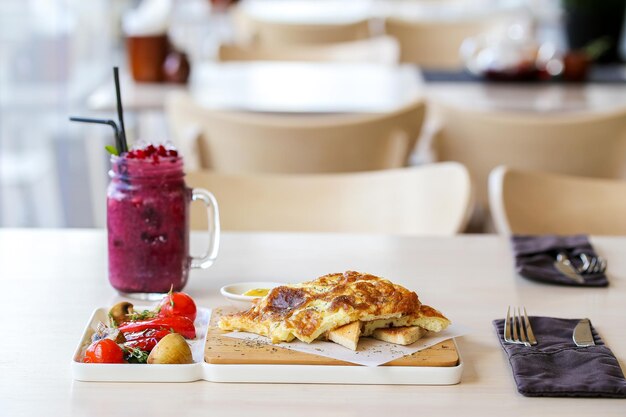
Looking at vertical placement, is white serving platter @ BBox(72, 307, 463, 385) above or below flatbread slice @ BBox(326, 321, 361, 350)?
below

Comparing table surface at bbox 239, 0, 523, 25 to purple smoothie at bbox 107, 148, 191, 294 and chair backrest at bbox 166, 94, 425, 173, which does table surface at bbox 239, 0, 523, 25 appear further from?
purple smoothie at bbox 107, 148, 191, 294

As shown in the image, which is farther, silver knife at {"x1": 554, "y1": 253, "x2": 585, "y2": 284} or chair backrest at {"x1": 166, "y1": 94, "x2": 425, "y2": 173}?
chair backrest at {"x1": 166, "y1": 94, "x2": 425, "y2": 173}

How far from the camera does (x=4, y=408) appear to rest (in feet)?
3.52

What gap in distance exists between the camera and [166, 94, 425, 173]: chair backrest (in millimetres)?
2605

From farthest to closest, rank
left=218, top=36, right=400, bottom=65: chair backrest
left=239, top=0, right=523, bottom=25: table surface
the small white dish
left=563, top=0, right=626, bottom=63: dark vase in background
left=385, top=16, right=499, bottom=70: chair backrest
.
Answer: left=563, top=0, right=626, bottom=63: dark vase in background
left=239, top=0, right=523, bottom=25: table surface
left=385, top=16, right=499, bottom=70: chair backrest
left=218, top=36, right=400, bottom=65: chair backrest
the small white dish

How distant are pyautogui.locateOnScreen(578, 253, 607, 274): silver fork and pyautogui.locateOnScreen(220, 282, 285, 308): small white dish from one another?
→ 0.48 metres

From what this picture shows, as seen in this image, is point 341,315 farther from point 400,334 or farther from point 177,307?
point 177,307

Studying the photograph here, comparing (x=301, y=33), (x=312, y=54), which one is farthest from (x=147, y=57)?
(x=301, y=33)

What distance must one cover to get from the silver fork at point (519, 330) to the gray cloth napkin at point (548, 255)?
0.21 m

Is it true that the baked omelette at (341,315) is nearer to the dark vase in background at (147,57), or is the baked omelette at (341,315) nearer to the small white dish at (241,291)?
the small white dish at (241,291)

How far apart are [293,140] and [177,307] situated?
4.44ft

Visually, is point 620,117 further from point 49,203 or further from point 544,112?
point 49,203

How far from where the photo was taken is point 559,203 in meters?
2.18

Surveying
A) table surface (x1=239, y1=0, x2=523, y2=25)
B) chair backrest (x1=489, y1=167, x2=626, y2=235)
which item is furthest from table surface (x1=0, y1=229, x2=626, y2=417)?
table surface (x1=239, y1=0, x2=523, y2=25)
